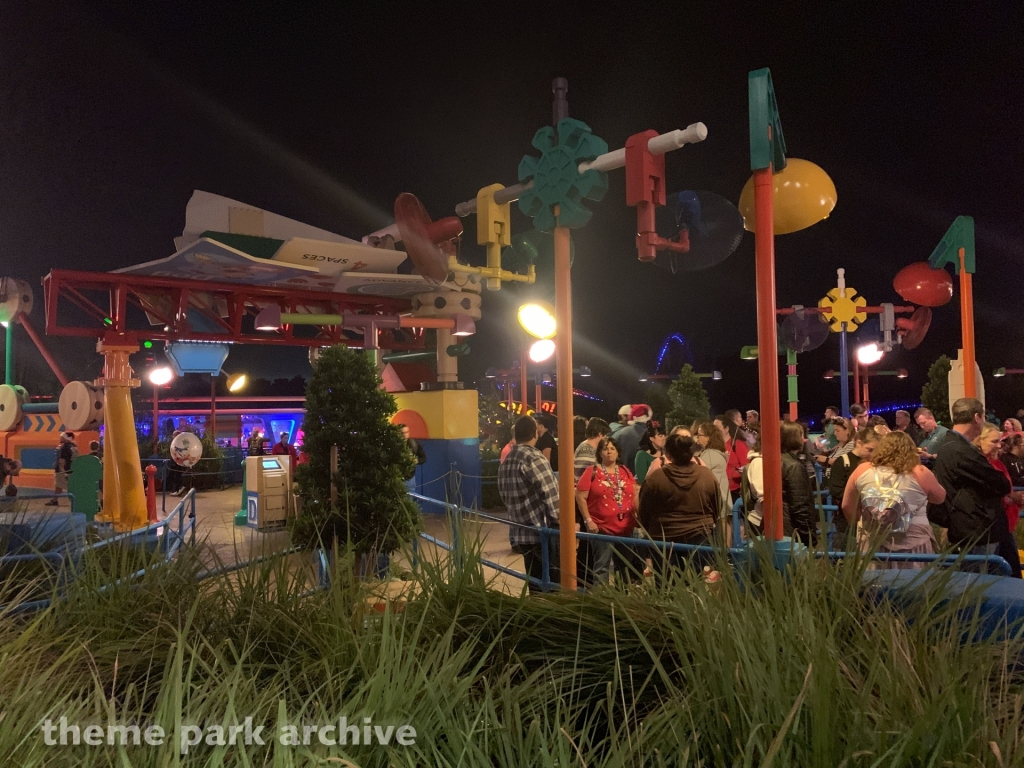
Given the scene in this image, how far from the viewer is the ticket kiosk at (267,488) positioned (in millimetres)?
10812

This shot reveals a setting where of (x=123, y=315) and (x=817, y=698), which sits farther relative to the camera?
(x=123, y=315)

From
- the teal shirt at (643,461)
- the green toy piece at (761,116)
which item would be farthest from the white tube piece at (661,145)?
the teal shirt at (643,461)

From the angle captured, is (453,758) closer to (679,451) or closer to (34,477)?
(679,451)

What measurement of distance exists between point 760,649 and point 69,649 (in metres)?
2.28

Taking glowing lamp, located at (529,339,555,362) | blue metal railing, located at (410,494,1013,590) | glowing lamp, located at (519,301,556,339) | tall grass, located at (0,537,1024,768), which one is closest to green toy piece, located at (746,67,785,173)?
blue metal railing, located at (410,494,1013,590)

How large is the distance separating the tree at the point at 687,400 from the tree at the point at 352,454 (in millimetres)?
7212

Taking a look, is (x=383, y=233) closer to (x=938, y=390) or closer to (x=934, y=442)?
(x=934, y=442)

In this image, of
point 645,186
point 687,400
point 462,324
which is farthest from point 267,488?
point 645,186

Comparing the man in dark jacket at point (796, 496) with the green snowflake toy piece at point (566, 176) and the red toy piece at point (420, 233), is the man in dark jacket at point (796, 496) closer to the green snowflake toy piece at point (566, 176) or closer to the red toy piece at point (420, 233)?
the green snowflake toy piece at point (566, 176)

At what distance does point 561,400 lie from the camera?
171 inches

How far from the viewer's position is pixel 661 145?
405 cm

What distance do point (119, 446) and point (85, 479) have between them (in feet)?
2.23

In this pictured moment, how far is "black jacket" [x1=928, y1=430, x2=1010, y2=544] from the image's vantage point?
4.53 meters

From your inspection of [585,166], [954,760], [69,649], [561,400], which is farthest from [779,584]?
[585,166]
